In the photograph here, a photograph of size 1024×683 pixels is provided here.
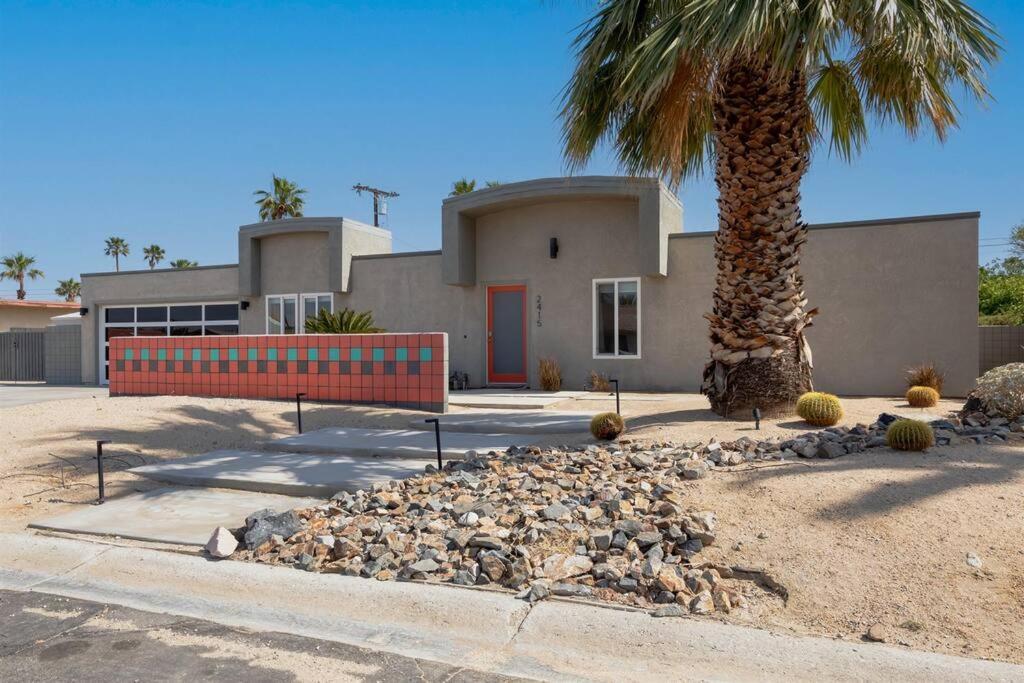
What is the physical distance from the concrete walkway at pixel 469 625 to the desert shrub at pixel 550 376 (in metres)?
11.8

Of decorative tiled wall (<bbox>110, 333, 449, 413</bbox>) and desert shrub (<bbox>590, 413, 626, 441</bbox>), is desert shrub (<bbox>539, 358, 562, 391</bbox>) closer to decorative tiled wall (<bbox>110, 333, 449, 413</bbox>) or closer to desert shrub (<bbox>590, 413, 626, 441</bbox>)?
decorative tiled wall (<bbox>110, 333, 449, 413</bbox>)

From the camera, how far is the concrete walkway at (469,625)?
358 cm

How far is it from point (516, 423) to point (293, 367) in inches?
192

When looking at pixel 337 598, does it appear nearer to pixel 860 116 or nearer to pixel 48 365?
pixel 860 116

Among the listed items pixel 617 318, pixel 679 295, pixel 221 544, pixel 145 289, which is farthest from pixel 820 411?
pixel 145 289

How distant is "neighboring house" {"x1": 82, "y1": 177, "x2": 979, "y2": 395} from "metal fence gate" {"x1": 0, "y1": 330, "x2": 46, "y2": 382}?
306 inches

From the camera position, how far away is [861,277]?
48.8 ft

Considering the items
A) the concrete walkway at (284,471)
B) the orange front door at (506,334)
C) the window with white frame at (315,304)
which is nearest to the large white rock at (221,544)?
the concrete walkway at (284,471)

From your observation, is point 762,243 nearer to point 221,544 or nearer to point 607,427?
point 607,427

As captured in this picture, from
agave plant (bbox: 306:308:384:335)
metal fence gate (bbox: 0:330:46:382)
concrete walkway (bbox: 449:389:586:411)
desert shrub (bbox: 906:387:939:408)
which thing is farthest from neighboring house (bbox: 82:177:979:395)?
metal fence gate (bbox: 0:330:46:382)

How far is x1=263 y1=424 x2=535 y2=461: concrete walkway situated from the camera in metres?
8.65

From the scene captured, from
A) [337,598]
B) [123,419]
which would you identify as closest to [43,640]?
[337,598]

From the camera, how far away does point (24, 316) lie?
1494 inches

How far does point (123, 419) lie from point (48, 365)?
1762 cm
